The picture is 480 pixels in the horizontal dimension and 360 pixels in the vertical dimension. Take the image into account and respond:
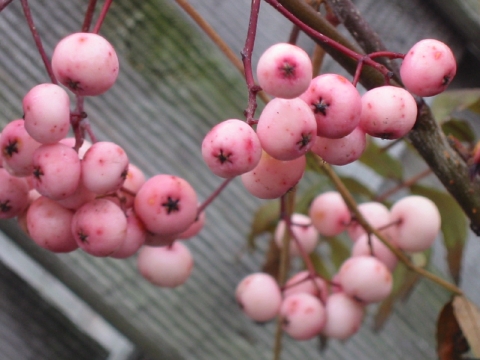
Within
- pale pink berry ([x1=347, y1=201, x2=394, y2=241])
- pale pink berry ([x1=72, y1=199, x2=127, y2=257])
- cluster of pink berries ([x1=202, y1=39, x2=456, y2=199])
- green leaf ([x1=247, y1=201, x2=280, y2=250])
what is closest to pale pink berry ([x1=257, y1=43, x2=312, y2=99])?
cluster of pink berries ([x1=202, y1=39, x2=456, y2=199])

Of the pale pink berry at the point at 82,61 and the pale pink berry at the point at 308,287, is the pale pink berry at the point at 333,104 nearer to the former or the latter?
the pale pink berry at the point at 82,61

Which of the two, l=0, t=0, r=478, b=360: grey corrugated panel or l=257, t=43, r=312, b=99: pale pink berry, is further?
l=0, t=0, r=478, b=360: grey corrugated panel

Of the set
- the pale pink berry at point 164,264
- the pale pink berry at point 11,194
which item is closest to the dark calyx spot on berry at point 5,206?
the pale pink berry at point 11,194

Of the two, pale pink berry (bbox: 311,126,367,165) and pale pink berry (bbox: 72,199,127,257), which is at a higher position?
pale pink berry (bbox: 311,126,367,165)

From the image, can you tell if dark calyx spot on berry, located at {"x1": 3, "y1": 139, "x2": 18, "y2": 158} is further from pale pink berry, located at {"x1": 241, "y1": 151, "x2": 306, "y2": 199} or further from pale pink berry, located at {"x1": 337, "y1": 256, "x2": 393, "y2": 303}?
pale pink berry, located at {"x1": 337, "y1": 256, "x2": 393, "y2": 303}

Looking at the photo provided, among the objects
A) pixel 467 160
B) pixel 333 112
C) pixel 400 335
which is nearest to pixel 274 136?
pixel 333 112

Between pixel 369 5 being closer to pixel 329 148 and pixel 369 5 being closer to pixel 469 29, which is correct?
pixel 469 29
